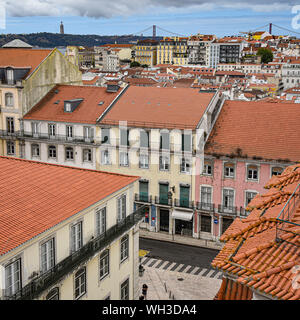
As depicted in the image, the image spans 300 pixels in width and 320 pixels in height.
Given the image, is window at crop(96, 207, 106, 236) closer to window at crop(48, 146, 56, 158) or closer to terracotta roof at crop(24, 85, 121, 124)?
terracotta roof at crop(24, 85, 121, 124)

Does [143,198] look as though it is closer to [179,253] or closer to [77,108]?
[179,253]

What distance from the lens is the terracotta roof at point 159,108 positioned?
48.9m

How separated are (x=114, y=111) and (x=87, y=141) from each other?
4.82m

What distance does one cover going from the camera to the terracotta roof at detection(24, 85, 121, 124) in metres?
53.6

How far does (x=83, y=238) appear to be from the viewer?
82.7 ft

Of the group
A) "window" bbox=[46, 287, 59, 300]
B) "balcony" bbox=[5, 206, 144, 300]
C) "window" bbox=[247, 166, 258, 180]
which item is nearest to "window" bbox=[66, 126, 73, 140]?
"window" bbox=[247, 166, 258, 180]

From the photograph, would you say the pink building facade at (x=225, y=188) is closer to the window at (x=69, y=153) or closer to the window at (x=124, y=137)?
the window at (x=124, y=137)

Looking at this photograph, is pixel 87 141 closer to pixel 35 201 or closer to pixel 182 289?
pixel 182 289

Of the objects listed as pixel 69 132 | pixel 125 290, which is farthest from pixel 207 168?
pixel 125 290

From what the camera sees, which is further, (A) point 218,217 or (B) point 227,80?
(B) point 227,80

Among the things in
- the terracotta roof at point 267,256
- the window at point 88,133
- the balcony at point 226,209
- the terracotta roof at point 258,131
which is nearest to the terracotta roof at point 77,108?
the window at point 88,133
